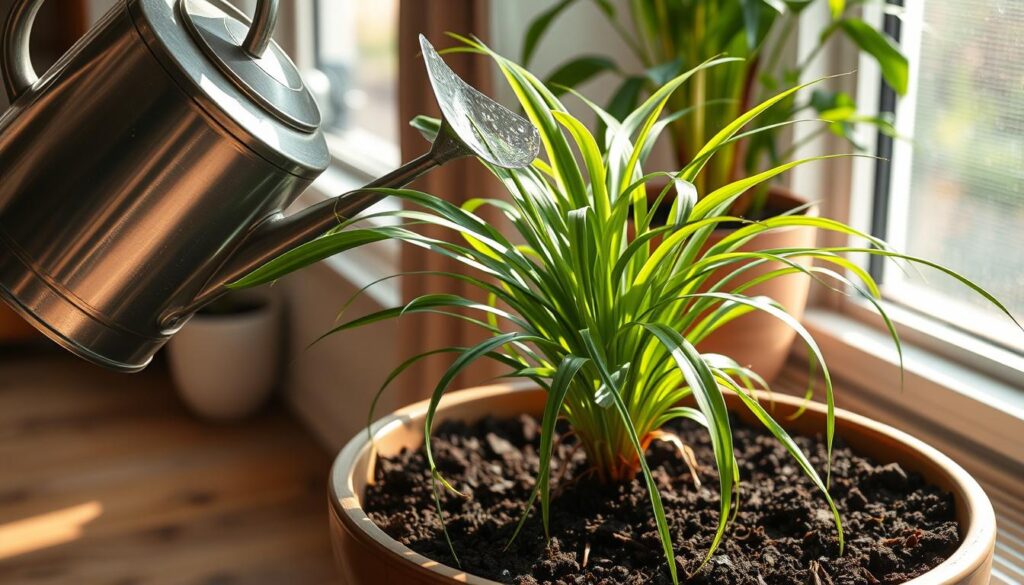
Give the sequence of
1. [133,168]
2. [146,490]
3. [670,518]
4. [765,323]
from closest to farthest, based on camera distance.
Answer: [133,168] → [670,518] → [765,323] → [146,490]

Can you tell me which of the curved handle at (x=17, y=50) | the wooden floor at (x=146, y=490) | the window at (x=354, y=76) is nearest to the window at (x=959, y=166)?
the curved handle at (x=17, y=50)

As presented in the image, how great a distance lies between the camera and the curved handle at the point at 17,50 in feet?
2.74

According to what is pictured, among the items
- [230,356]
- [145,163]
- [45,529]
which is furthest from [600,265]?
[230,356]

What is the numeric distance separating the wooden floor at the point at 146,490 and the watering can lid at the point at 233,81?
1.38 metres

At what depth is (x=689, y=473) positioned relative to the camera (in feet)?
3.31

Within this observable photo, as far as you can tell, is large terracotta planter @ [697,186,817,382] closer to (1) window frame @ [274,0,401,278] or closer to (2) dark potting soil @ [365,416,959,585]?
(2) dark potting soil @ [365,416,959,585]

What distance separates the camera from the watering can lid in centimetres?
77

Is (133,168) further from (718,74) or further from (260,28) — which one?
(718,74)

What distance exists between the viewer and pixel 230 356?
8.32 feet

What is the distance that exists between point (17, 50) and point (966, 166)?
3.66 ft

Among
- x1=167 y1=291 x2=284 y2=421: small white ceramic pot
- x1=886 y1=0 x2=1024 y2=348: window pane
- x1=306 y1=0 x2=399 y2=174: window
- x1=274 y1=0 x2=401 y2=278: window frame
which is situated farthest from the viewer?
x1=306 y1=0 x2=399 y2=174: window

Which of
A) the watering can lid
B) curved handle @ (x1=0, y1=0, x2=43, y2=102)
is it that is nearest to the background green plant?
the watering can lid

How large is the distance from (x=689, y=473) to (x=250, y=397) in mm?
1817

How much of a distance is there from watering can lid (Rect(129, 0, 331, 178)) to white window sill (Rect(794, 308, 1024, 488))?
791 mm
